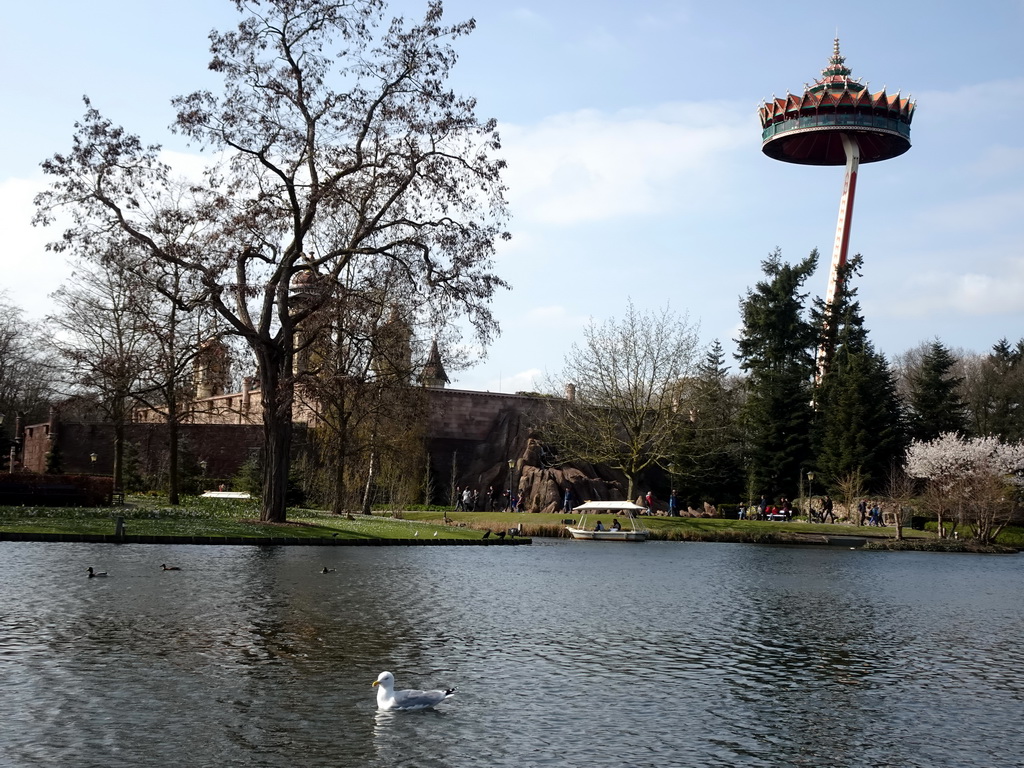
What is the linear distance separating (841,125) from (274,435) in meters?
65.0

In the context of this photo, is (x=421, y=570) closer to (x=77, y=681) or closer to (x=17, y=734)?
(x=77, y=681)

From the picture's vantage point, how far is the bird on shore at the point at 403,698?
10891mm

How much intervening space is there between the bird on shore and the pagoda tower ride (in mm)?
73353

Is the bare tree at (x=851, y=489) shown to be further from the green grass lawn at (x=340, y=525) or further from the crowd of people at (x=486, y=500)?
the crowd of people at (x=486, y=500)

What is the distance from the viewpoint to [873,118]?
283ft

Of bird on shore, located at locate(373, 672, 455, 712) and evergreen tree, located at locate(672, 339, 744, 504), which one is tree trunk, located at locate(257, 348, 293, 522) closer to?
bird on shore, located at locate(373, 672, 455, 712)

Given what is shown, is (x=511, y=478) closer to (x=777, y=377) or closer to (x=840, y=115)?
(x=777, y=377)

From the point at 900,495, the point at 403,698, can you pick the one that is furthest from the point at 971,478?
the point at 403,698

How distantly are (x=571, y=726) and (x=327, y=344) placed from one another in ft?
102

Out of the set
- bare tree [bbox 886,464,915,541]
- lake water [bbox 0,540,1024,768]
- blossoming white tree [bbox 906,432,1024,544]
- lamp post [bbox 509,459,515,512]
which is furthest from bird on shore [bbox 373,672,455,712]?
lamp post [bbox 509,459,515,512]

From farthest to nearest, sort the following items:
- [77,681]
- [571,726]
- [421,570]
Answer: [421,570] → [77,681] → [571,726]

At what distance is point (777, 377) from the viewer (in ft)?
230

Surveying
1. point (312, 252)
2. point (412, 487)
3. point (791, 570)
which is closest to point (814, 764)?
point (791, 570)

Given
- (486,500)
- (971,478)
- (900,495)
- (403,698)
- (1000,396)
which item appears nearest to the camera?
(403,698)
